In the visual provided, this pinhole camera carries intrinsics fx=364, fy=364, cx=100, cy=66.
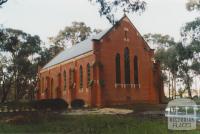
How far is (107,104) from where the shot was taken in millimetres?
49375

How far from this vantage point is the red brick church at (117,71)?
1976 inches

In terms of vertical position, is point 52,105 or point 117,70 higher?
point 117,70

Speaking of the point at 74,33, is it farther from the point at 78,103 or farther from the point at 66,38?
the point at 78,103

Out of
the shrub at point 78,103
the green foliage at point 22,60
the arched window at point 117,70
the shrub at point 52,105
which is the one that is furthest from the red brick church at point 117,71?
the green foliage at point 22,60

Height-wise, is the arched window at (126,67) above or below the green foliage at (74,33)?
below

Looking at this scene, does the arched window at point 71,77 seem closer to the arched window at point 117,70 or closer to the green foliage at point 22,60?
the arched window at point 117,70

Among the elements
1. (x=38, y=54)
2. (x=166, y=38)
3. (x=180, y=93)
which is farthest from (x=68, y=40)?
(x=180, y=93)

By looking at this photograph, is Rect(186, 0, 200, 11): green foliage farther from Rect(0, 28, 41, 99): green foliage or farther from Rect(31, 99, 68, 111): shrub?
Rect(0, 28, 41, 99): green foliage

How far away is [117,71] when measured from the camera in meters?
52.1

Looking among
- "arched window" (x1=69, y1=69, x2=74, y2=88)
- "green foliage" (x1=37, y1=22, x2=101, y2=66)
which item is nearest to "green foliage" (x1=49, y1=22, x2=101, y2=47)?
"green foliage" (x1=37, y1=22, x2=101, y2=66)

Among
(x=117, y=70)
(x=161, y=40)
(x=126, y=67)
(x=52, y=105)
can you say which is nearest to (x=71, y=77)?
(x=117, y=70)

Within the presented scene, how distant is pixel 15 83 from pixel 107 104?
4235 cm

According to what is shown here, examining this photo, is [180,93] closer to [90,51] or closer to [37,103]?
[90,51]

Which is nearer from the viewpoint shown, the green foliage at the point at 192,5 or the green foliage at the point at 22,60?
the green foliage at the point at 192,5
